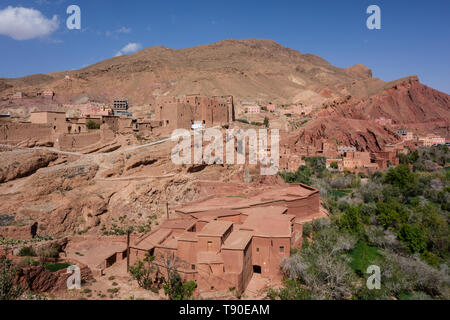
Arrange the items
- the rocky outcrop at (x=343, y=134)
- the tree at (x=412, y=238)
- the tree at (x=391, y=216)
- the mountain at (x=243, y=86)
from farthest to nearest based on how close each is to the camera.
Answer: the mountain at (x=243, y=86)
the rocky outcrop at (x=343, y=134)
the tree at (x=391, y=216)
the tree at (x=412, y=238)

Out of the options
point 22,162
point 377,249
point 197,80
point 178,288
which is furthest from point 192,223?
point 197,80

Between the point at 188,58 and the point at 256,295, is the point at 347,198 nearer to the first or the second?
the point at 256,295

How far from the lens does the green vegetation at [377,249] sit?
12.3 m

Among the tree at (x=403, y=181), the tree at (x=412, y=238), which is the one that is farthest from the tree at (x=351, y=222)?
the tree at (x=403, y=181)

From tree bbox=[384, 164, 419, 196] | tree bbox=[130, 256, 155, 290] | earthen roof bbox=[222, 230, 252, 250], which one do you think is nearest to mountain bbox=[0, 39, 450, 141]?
tree bbox=[384, 164, 419, 196]

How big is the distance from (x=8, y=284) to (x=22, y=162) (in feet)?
31.2

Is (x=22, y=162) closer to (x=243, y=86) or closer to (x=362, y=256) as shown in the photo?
(x=362, y=256)

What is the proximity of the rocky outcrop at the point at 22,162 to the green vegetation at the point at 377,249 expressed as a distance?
1338cm

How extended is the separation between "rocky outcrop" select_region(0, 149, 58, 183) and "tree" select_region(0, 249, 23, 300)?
8.28 metres

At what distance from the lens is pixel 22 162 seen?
1622 centimetres

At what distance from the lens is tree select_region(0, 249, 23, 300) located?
8.19 meters

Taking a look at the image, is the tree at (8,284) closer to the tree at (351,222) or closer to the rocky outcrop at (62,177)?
the rocky outcrop at (62,177)

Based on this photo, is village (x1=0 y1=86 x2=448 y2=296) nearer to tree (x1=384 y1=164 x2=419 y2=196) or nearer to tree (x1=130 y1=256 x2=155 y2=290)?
tree (x1=130 y1=256 x2=155 y2=290)

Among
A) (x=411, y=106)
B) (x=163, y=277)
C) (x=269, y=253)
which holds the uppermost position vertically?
(x=411, y=106)
